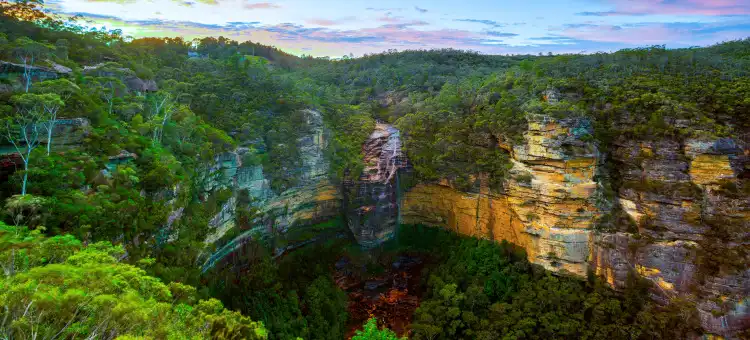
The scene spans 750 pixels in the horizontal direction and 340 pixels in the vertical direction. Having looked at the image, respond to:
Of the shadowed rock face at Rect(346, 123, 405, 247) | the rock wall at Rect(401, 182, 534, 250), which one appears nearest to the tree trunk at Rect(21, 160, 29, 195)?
the shadowed rock face at Rect(346, 123, 405, 247)

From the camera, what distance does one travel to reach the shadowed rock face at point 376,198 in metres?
30.3

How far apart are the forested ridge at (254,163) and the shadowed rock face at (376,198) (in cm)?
112

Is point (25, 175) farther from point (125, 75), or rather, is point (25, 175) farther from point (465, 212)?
point (465, 212)

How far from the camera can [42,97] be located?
13.8 m

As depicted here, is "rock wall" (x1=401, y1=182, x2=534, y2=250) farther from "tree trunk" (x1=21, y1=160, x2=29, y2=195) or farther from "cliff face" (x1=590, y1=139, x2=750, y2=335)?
"tree trunk" (x1=21, y1=160, x2=29, y2=195)

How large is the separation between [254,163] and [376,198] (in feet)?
31.7

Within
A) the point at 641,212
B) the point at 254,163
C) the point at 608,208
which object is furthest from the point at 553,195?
the point at 254,163

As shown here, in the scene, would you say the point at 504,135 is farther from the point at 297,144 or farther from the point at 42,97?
the point at 42,97

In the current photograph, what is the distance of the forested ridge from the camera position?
388 inches

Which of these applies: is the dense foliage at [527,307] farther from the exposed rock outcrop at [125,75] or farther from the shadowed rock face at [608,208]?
the exposed rock outcrop at [125,75]

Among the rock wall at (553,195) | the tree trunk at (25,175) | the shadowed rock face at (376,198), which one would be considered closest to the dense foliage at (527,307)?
the rock wall at (553,195)

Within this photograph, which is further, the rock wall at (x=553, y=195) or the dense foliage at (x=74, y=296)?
the rock wall at (x=553, y=195)

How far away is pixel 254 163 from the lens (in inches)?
981

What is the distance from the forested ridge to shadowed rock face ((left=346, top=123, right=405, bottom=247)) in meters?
1.12
